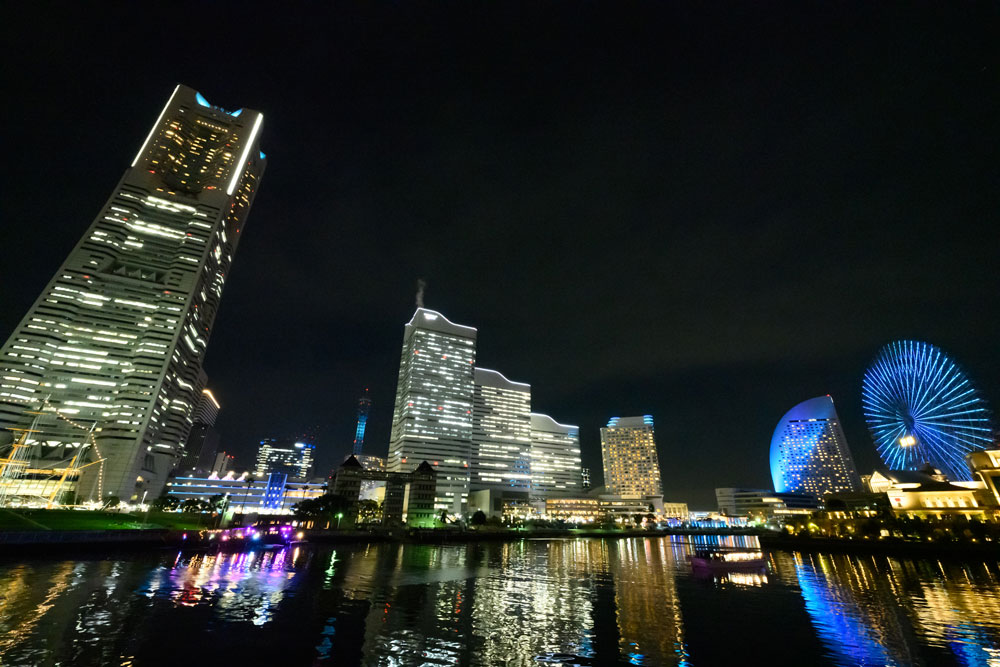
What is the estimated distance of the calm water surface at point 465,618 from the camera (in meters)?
18.2

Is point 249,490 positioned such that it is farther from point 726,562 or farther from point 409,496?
point 726,562

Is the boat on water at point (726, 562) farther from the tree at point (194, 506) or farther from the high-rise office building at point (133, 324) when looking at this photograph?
the tree at point (194, 506)

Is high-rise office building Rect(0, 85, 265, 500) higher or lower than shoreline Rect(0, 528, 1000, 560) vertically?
higher

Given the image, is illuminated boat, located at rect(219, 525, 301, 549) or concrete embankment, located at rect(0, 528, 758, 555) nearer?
concrete embankment, located at rect(0, 528, 758, 555)

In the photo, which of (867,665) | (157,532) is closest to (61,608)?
(867,665)

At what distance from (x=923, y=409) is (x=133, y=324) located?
215m

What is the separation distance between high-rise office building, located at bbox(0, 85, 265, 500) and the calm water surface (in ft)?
300

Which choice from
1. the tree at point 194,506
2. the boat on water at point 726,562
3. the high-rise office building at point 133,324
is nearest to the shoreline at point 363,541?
the boat on water at point 726,562

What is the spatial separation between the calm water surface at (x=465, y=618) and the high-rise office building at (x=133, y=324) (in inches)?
3596

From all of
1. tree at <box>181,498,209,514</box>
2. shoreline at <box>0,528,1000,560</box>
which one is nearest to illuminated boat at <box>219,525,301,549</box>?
shoreline at <box>0,528,1000,560</box>

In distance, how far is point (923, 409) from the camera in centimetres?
9544

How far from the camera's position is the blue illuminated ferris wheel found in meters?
87.2

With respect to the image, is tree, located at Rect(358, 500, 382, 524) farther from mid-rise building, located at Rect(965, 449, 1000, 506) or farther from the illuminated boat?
mid-rise building, located at Rect(965, 449, 1000, 506)

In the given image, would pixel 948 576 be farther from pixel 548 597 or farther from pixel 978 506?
pixel 978 506
